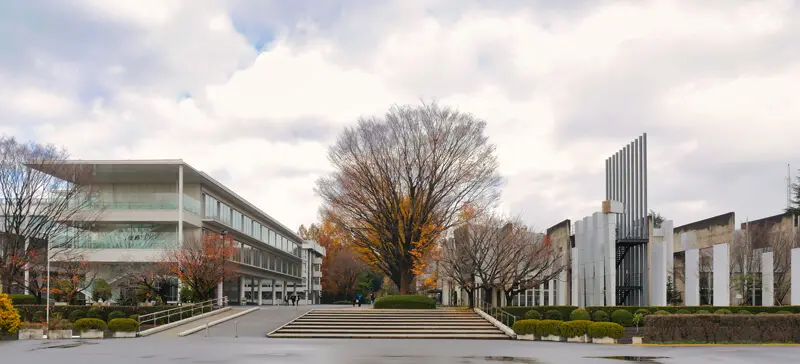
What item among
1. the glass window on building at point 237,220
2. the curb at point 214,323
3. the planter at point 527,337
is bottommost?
the curb at point 214,323

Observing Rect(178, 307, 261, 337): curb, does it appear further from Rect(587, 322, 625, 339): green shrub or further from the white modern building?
Rect(587, 322, 625, 339): green shrub

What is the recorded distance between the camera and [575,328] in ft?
119

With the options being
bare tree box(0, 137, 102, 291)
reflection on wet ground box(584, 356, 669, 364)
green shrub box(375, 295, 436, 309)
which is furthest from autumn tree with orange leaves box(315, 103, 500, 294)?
reflection on wet ground box(584, 356, 669, 364)

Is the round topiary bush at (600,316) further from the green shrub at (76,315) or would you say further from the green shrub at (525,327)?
the green shrub at (76,315)

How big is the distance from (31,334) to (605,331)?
83.2 feet

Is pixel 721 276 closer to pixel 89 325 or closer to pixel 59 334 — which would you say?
pixel 89 325

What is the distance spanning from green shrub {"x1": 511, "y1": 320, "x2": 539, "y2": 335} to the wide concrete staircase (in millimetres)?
894

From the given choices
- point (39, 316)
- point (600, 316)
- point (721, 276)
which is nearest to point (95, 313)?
point (39, 316)

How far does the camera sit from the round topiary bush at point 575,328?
36125 mm

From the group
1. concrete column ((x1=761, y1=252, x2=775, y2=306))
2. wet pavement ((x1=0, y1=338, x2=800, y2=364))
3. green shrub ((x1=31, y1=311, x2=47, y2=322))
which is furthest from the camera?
concrete column ((x1=761, y1=252, x2=775, y2=306))

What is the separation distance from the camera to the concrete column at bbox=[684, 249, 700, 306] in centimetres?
4838

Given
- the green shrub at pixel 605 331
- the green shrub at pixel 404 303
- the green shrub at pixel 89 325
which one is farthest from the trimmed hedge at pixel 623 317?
the green shrub at pixel 89 325

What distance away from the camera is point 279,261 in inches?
4237

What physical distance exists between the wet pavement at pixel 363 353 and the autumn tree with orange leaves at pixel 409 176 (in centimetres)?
2241
